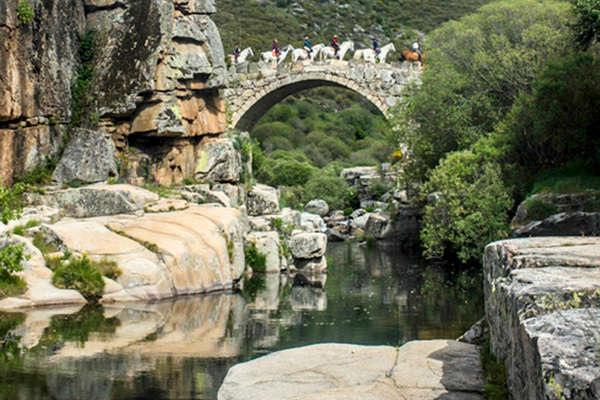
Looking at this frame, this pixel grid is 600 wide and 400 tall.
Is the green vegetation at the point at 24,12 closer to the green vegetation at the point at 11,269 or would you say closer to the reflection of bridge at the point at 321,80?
the green vegetation at the point at 11,269

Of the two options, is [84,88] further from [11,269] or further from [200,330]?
[200,330]

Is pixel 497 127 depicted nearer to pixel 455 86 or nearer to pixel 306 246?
pixel 455 86

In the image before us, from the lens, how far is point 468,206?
59.8 feet

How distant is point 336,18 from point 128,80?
179ft

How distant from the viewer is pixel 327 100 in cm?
6712

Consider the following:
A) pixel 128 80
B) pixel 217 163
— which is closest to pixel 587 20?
pixel 217 163

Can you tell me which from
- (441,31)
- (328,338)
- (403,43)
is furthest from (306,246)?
(403,43)

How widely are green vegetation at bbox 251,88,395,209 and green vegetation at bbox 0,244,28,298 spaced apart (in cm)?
1814

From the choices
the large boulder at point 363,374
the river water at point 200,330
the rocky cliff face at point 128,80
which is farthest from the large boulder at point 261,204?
the large boulder at point 363,374

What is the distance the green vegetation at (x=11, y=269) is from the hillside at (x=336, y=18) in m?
50.6

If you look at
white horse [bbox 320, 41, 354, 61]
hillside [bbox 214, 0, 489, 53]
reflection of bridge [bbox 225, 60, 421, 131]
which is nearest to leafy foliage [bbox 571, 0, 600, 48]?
reflection of bridge [bbox 225, 60, 421, 131]

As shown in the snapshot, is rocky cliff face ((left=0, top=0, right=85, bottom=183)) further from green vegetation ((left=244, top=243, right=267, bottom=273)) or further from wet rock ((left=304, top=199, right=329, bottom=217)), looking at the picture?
wet rock ((left=304, top=199, right=329, bottom=217))

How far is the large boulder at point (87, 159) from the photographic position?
1736 cm

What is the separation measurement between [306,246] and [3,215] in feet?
26.8
